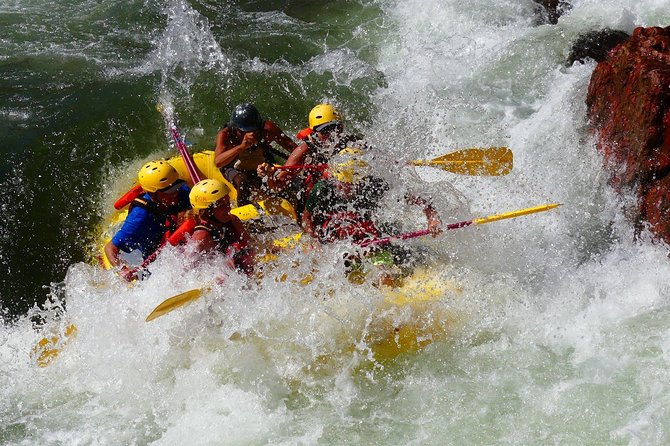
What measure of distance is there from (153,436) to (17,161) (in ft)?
13.4

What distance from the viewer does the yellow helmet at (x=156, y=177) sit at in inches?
229

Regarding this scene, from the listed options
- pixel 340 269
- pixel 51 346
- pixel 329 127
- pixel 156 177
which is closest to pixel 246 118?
pixel 329 127

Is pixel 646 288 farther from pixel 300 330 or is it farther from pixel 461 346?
pixel 300 330

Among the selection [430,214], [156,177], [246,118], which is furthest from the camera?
[246,118]

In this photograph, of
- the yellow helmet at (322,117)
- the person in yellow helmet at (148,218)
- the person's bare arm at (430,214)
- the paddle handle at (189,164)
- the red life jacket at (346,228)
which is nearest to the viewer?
the person's bare arm at (430,214)

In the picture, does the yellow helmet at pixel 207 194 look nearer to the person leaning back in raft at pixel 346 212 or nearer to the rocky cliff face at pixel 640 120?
the person leaning back in raft at pixel 346 212

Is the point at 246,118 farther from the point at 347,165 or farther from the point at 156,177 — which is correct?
the point at 347,165

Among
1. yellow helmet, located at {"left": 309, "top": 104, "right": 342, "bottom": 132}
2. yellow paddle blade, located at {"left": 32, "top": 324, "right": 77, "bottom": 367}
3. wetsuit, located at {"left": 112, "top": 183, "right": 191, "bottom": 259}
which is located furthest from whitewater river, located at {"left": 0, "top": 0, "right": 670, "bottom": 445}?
yellow helmet, located at {"left": 309, "top": 104, "right": 342, "bottom": 132}

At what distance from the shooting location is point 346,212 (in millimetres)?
5566

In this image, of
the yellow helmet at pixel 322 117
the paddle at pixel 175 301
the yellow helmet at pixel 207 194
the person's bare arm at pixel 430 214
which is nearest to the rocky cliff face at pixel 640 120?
the person's bare arm at pixel 430 214

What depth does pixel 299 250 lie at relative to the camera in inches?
213

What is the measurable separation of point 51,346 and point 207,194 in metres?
1.86

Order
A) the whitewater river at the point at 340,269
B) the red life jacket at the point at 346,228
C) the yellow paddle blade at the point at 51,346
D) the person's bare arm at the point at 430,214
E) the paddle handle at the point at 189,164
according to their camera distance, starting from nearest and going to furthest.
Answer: the whitewater river at the point at 340,269 < the person's bare arm at the point at 430,214 < the red life jacket at the point at 346,228 < the yellow paddle blade at the point at 51,346 < the paddle handle at the point at 189,164

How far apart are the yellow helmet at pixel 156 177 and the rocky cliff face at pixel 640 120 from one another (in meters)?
3.87
